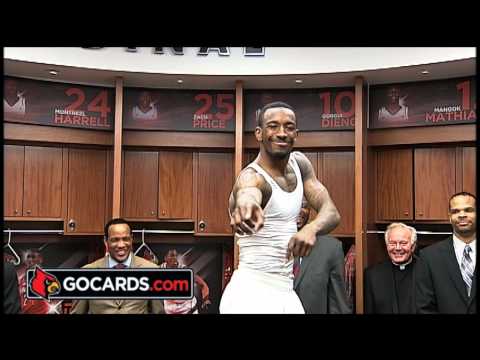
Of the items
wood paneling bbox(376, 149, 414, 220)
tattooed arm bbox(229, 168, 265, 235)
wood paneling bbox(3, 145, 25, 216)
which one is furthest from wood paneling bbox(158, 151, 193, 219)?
tattooed arm bbox(229, 168, 265, 235)

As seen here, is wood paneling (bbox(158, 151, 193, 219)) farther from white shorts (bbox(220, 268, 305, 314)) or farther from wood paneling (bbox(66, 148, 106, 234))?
white shorts (bbox(220, 268, 305, 314))

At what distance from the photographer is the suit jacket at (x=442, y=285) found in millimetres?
2801

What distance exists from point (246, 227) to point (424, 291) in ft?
4.95

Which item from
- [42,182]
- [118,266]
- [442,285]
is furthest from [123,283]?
[42,182]

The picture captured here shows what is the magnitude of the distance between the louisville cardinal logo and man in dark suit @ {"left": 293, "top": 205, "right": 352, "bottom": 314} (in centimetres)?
105

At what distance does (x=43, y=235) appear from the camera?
4.99m

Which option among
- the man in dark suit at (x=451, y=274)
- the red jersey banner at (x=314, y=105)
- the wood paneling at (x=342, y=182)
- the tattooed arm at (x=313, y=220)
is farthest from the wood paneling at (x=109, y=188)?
the tattooed arm at (x=313, y=220)

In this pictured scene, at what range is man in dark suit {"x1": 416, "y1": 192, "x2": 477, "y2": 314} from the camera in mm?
2809

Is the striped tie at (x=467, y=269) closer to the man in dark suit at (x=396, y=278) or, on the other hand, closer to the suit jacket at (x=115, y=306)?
the man in dark suit at (x=396, y=278)

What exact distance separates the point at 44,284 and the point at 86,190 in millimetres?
2642

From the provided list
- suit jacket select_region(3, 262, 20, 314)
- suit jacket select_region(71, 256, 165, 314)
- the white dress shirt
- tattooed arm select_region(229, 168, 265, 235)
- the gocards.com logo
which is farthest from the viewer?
the white dress shirt

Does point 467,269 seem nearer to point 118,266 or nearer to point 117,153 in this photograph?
point 118,266
